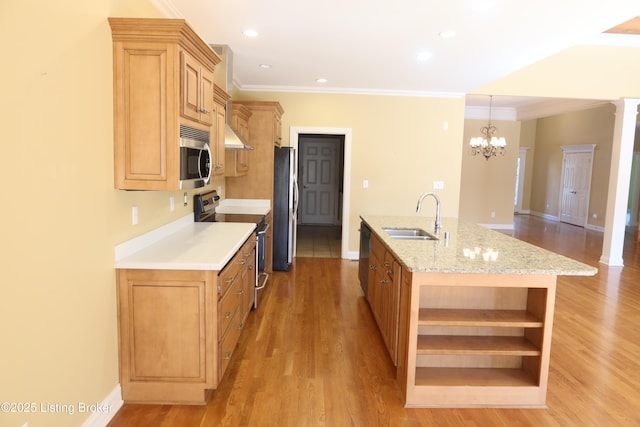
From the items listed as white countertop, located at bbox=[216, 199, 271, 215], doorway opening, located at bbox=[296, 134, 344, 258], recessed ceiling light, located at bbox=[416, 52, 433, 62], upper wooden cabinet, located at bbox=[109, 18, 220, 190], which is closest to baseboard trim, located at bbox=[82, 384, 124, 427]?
upper wooden cabinet, located at bbox=[109, 18, 220, 190]

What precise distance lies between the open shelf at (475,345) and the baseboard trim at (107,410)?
174cm

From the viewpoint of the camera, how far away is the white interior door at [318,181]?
1006cm

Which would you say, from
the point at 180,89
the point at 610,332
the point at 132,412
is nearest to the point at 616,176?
the point at 610,332

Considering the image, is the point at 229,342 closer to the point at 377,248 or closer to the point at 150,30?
the point at 377,248

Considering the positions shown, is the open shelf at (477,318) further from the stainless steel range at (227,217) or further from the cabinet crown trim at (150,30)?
the cabinet crown trim at (150,30)

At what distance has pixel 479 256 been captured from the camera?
8.94ft

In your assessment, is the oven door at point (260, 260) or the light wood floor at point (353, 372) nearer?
the light wood floor at point (353, 372)

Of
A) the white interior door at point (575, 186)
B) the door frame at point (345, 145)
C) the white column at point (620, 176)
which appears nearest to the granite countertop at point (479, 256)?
the door frame at point (345, 145)

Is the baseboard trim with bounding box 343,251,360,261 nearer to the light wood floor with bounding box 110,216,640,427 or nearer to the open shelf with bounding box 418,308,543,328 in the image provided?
the light wood floor with bounding box 110,216,640,427

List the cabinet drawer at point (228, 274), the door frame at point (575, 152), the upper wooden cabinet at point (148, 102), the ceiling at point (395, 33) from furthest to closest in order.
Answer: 1. the door frame at point (575, 152)
2. the ceiling at point (395, 33)
3. the cabinet drawer at point (228, 274)
4. the upper wooden cabinet at point (148, 102)

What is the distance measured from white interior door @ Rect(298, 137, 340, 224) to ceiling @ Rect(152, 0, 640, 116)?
4526mm

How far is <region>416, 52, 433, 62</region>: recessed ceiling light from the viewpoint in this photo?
168 inches

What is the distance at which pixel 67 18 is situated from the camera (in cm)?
190

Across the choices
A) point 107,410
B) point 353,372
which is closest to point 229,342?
point 107,410
